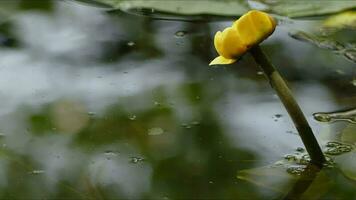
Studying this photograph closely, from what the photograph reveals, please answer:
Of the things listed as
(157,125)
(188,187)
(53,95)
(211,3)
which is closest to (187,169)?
(188,187)

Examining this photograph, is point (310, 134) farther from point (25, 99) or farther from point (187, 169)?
point (25, 99)

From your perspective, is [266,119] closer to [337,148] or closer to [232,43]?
[337,148]

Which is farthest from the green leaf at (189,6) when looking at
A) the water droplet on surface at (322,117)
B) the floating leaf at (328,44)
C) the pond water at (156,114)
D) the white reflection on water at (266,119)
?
the water droplet on surface at (322,117)

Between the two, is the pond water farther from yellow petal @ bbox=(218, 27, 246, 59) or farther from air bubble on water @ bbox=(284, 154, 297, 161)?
yellow petal @ bbox=(218, 27, 246, 59)

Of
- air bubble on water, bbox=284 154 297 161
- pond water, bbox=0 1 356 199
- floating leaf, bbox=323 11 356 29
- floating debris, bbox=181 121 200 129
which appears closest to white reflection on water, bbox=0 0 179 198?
pond water, bbox=0 1 356 199

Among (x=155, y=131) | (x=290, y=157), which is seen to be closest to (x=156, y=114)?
(x=155, y=131)

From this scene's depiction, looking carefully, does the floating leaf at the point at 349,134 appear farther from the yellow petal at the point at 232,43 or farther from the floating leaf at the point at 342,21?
the floating leaf at the point at 342,21

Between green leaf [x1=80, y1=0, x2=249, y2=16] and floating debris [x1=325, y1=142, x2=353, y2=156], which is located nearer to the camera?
floating debris [x1=325, y1=142, x2=353, y2=156]
